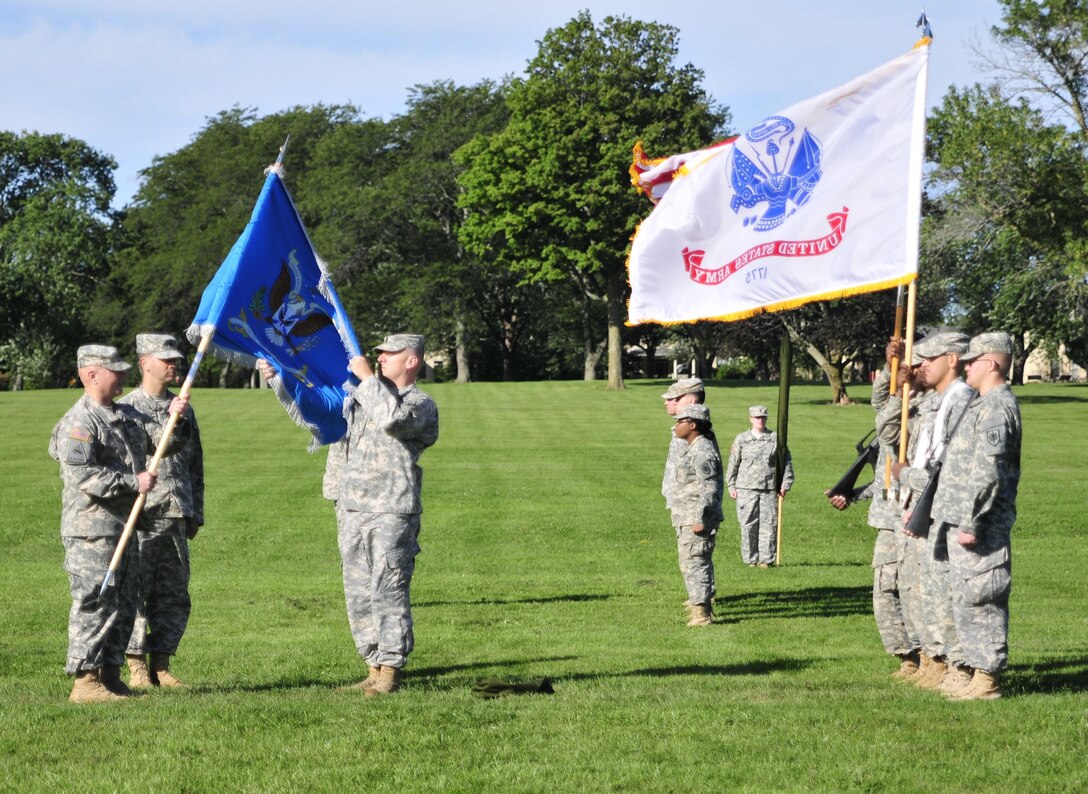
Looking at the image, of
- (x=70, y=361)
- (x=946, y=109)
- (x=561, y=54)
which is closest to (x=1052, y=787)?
(x=946, y=109)

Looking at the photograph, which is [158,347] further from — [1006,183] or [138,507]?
[1006,183]

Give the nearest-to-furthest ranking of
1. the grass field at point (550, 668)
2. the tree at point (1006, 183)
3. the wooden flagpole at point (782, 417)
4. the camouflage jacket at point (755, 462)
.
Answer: the grass field at point (550, 668) → the wooden flagpole at point (782, 417) → the camouflage jacket at point (755, 462) → the tree at point (1006, 183)

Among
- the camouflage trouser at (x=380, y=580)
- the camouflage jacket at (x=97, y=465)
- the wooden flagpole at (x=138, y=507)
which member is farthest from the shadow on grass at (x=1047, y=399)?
the camouflage jacket at (x=97, y=465)

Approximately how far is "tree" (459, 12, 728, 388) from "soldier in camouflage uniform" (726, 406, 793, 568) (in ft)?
136

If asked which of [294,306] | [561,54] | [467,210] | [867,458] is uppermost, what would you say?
[561,54]

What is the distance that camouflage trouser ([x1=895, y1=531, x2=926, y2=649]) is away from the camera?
32.7ft

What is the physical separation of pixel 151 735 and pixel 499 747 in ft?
6.49

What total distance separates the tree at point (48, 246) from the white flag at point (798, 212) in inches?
3087

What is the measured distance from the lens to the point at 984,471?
8711mm

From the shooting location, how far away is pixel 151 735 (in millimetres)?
7871

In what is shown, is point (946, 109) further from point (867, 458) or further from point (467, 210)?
point (867, 458)

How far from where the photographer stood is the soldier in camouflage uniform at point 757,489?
19891 mm

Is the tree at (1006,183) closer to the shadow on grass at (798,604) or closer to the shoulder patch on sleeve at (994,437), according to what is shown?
the shadow on grass at (798,604)

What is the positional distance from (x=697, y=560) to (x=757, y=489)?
243 inches
